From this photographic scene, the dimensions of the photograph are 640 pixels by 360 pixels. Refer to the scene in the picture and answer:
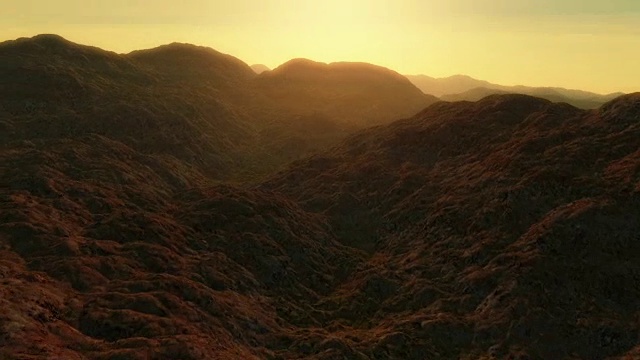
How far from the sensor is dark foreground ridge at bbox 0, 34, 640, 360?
33.2 metres

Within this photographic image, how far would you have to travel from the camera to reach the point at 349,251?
2095 inches

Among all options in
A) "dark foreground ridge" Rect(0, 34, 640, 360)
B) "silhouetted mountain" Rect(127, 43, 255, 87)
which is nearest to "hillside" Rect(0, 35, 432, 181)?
"silhouetted mountain" Rect(127, 43, 255, 87)

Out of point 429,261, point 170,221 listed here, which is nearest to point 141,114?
point 170,221

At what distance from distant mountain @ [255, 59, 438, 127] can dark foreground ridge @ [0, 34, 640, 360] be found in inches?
2688

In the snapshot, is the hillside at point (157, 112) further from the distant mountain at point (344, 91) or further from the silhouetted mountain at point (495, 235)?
the silhouetted mountain at point (495, 235)

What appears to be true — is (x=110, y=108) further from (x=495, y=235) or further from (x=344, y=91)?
(x=344, y=91)

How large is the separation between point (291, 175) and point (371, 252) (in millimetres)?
25293

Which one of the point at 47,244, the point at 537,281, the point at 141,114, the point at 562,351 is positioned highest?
the point at 141,114

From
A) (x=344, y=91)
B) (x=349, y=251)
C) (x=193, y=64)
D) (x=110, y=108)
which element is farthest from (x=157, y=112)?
(x=344, y=91)

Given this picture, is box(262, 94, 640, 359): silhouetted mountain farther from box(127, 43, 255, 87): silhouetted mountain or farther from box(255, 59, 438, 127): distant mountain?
box(127, 43, 255, 87): silhouetted mountain

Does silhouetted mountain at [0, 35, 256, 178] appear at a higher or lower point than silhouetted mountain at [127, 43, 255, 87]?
lower

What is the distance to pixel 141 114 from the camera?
9000 cm

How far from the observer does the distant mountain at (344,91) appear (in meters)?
140

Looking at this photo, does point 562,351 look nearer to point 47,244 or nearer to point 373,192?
point 373,192
